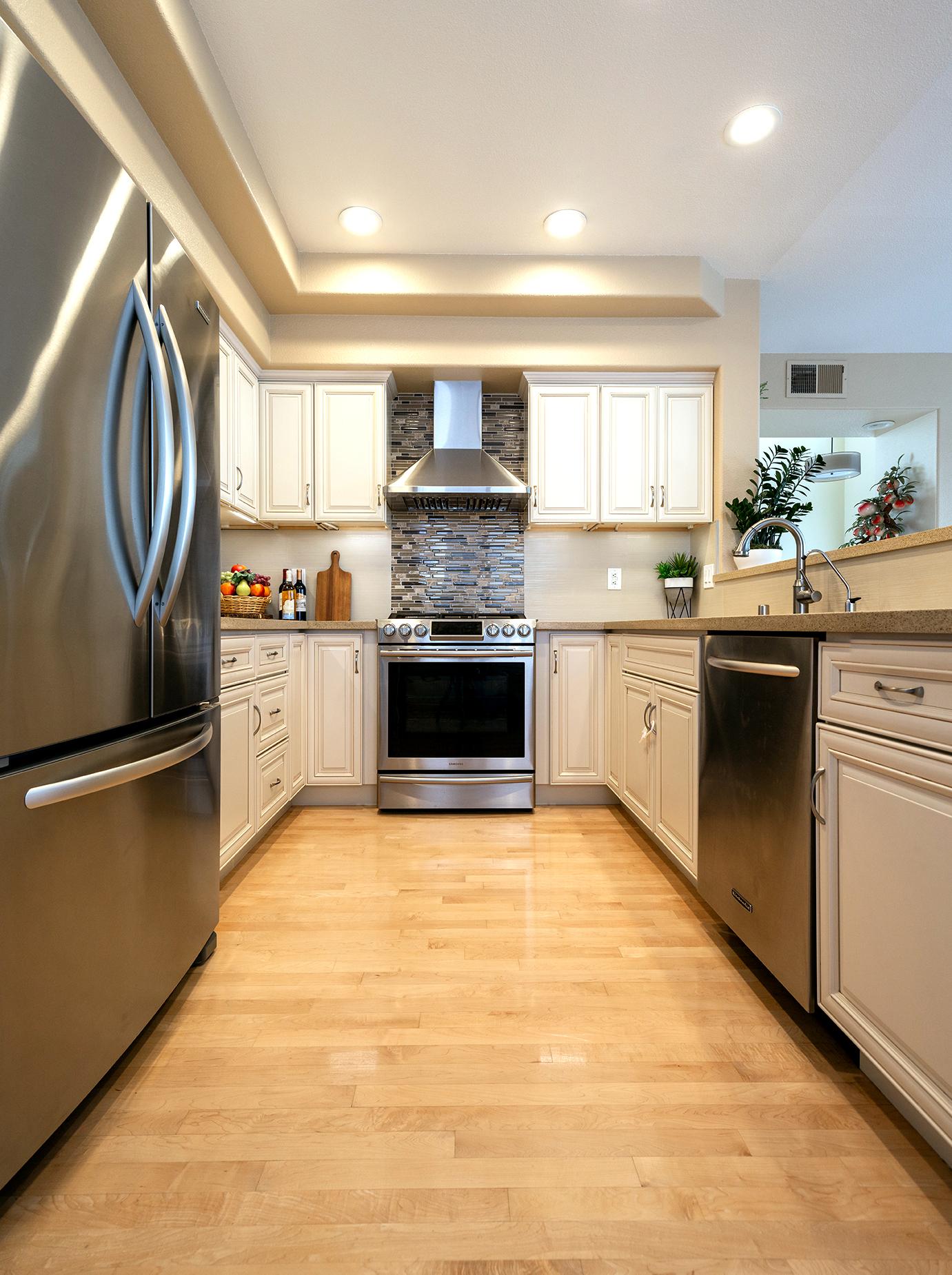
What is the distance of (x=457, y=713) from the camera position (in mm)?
3111

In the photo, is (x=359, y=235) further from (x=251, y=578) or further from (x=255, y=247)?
(x=251, y=578)

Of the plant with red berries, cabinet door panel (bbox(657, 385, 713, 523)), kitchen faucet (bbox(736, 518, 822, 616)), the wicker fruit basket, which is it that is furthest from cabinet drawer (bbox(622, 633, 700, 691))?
the plant with red berries

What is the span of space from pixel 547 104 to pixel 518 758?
259 centimetres

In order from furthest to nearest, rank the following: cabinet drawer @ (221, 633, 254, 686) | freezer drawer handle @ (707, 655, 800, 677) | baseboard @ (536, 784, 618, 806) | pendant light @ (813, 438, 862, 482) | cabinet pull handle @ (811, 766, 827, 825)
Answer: pendant light @ (813, 438, 862, 482) → baseboard @ (536, 784, 618, 806) → cabinet drawer @ (221, 633, 254, 686) → freezer drawer handle @ (707, 655, 800, 677) → cabinet pull handle @ (811, 766, 827, 825)

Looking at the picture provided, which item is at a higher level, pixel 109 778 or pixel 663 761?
pixel 109 778

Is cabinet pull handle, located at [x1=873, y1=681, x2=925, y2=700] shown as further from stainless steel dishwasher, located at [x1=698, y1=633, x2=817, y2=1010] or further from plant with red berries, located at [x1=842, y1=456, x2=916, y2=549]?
plant with red berries, located at [x1=842, y1=456, x2=916, y2=549]

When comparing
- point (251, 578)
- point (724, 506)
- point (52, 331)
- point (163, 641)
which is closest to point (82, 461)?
point (52, 331)

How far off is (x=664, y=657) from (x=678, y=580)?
4.42 ft

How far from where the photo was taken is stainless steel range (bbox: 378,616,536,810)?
307 cm

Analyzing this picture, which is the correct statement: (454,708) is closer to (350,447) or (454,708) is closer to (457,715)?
(457,715)

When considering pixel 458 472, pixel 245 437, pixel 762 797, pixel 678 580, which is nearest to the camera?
pixel 762 797

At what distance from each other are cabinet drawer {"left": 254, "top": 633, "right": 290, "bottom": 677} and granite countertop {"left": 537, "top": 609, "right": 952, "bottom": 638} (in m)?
1.51

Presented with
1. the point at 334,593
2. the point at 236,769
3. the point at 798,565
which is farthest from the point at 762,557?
the point at 236,769

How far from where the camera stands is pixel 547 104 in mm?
2104
